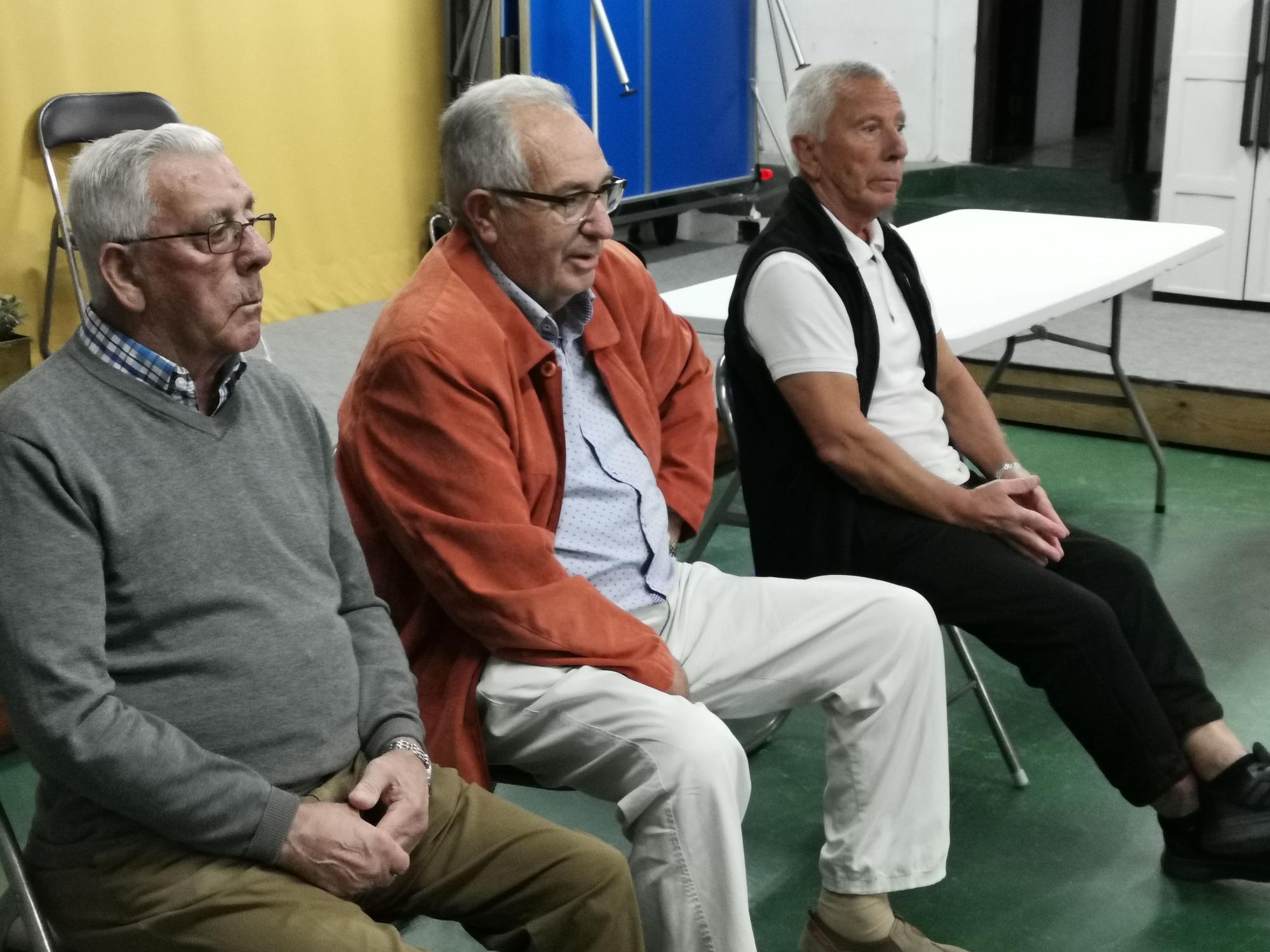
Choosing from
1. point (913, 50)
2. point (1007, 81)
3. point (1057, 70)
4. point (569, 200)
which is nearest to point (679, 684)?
point (569, 200)

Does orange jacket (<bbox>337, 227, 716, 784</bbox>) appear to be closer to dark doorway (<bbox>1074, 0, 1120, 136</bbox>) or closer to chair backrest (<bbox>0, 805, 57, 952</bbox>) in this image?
chair backrest (<bbox>0, 805, 57, 952</bbox>)

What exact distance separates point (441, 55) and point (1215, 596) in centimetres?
422

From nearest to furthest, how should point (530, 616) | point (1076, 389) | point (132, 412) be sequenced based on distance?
point (132, 412)
point (530, 616)
point (1076, 389)

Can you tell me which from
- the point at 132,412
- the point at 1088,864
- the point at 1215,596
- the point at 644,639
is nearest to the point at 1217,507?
the point at 1215,596

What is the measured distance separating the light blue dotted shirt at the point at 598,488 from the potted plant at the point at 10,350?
263cm

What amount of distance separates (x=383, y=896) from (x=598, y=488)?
2.19ft

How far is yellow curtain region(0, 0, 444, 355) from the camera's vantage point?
197 inches

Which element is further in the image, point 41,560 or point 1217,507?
point 1217,507

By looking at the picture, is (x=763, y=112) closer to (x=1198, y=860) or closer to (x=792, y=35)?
(x=792, y=35)

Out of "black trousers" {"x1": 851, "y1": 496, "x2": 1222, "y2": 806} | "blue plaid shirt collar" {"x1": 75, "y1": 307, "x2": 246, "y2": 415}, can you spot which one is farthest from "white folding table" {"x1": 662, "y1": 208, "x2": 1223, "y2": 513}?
"blue plaid shirt collar" {"x1": 75, "y1": 307, "x2": 246, "y2": 415}

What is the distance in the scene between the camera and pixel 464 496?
190 cm

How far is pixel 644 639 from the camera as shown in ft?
6.55

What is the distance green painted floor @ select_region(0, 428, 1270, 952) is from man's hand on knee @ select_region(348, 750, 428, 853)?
76 cm

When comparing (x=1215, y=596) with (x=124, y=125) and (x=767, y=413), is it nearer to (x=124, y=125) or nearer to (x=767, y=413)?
(x=767, y=413)
